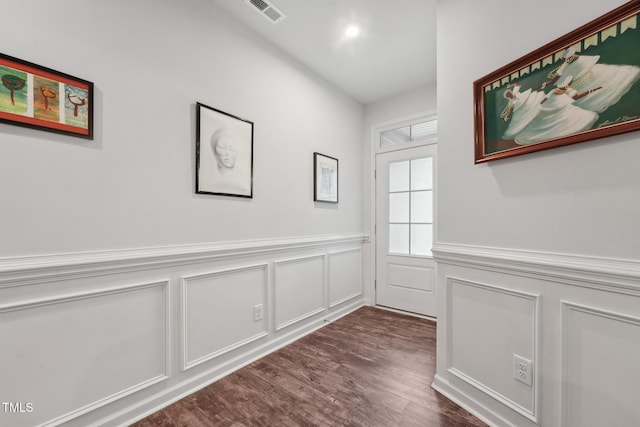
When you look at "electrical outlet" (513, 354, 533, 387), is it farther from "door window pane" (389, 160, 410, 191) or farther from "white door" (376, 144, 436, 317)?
"door window pane" (389, 160, 410, 191)

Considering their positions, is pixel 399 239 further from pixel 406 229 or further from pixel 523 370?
pixel 523 370

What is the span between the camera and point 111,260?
142 centimetres

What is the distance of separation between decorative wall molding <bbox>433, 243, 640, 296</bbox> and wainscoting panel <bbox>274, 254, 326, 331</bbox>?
143cm

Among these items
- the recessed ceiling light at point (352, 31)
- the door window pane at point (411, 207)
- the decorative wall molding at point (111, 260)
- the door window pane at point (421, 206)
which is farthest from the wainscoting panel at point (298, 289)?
the recessed ceiling light at point (352, 31)

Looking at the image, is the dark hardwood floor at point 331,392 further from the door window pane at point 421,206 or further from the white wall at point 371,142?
the door window pane at point 421,206

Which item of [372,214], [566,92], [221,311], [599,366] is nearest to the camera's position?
[599,366]

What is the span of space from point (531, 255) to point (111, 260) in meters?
2.20

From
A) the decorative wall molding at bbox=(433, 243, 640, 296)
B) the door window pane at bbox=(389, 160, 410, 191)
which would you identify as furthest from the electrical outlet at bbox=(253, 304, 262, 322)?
the door window pane at bbox=(389, 160, 410, 191)

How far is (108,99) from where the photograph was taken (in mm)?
1444

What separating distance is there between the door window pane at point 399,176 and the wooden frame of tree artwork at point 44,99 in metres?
2.93

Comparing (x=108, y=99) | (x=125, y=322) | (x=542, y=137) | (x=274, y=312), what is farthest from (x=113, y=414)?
(x=542, y=137)

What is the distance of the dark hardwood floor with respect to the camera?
151 centimetres

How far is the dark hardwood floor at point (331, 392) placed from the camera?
4.95ft

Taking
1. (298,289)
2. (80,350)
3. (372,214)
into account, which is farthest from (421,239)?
(80,350)
